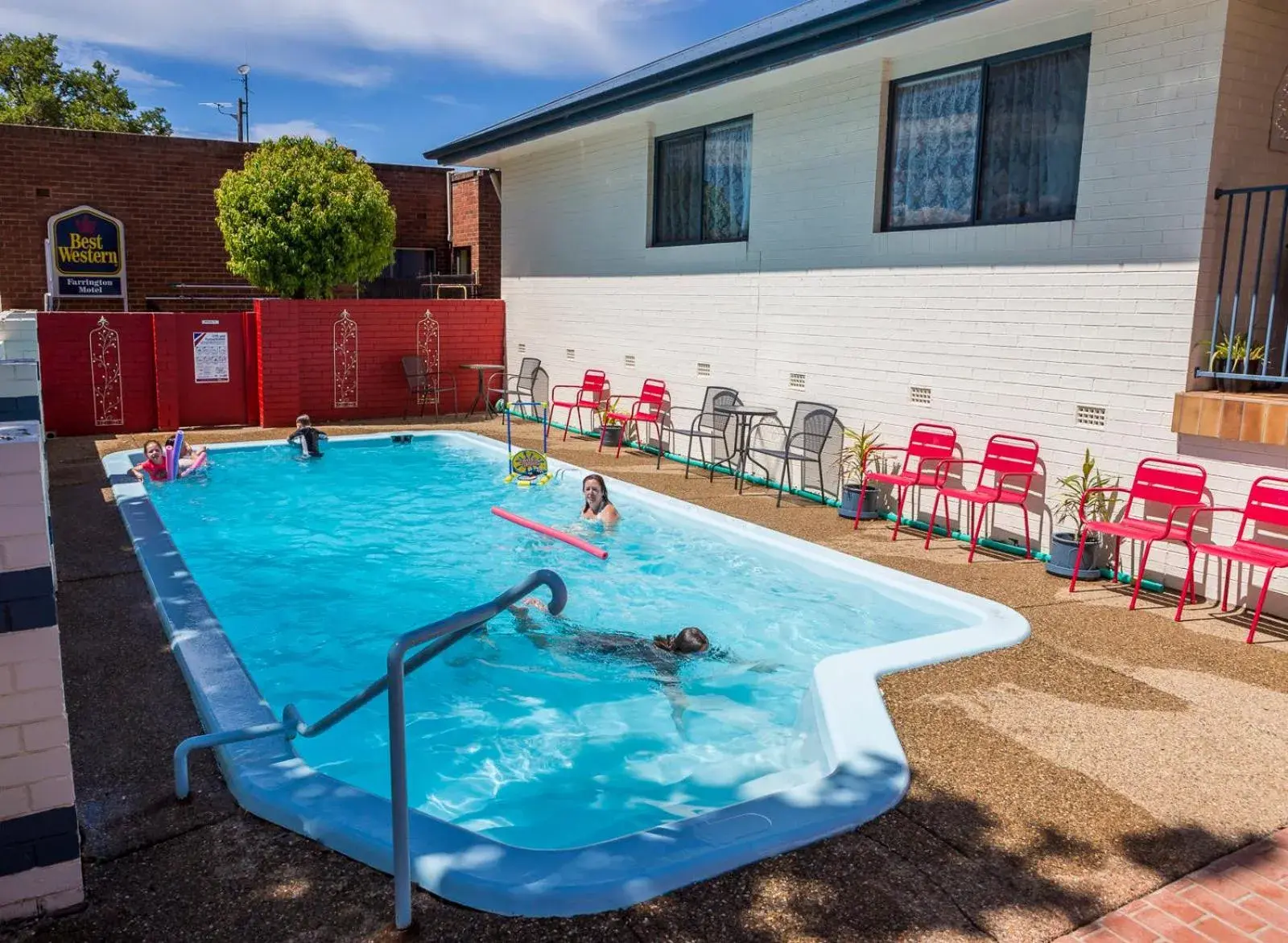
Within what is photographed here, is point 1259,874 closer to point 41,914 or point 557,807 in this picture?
point 557,807

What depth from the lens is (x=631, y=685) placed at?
6.04 meters

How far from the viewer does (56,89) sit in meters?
47.6

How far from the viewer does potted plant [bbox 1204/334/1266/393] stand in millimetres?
6648

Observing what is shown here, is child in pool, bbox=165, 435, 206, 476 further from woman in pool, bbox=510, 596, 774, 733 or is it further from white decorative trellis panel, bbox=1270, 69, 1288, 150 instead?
white decorative trellis panel, bbox=1270, 69, 1288, 150

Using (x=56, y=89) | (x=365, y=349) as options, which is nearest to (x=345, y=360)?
(x=365, y=349)

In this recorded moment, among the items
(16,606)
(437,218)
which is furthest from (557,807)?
(437,218)

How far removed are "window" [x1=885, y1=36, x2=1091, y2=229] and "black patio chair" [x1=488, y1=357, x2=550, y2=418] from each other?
7.38 metres

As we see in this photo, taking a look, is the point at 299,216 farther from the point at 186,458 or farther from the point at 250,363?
the point at 186,458

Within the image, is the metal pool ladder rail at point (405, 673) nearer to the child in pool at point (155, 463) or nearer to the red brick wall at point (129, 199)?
the child in pool at point (155, 463)

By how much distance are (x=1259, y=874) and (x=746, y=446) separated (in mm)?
7570

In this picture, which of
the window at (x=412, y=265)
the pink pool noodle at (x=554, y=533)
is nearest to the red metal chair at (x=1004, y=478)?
the pink pool noodle at (x=554, y=533)

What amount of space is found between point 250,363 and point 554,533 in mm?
7623

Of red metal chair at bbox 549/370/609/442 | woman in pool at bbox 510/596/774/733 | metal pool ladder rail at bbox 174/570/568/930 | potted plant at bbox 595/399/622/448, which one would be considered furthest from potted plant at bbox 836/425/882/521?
metal pool ladder rail at bbox 174/570/568/930

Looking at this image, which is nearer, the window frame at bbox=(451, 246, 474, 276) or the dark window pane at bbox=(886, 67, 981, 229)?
the dark window pane at bbox=(886, 67, 981, 229)
